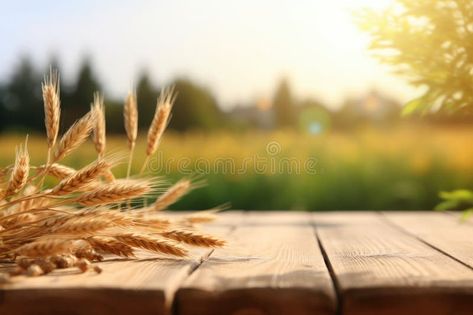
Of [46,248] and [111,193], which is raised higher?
[111,193]

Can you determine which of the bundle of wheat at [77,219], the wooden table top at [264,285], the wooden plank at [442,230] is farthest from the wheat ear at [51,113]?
the wooden plank at [442,230]

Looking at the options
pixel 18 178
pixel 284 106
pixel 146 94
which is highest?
pixel 284 106

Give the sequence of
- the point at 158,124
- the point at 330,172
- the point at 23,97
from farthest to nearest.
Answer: the point at 23,97 < the point at 330,172 < the point at 158,124

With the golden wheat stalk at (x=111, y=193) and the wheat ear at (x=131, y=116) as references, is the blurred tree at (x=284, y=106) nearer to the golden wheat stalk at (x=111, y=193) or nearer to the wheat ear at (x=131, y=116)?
the wheat ear at (x=131, y=116)

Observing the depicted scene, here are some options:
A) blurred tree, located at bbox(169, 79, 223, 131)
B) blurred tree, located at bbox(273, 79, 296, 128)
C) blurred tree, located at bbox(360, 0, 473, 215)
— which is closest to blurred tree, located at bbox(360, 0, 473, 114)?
blurred tree, located at bbox(360, 0, 473, 215)

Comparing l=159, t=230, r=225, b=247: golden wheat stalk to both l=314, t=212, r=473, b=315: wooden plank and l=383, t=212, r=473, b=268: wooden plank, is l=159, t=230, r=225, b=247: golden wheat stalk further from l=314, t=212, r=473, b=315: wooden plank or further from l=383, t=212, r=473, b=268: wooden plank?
l=383, t=212, r=473, b=268: wooden plank

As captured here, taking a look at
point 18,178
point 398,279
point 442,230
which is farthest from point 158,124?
point 442,230

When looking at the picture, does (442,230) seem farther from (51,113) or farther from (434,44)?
(51,113)
